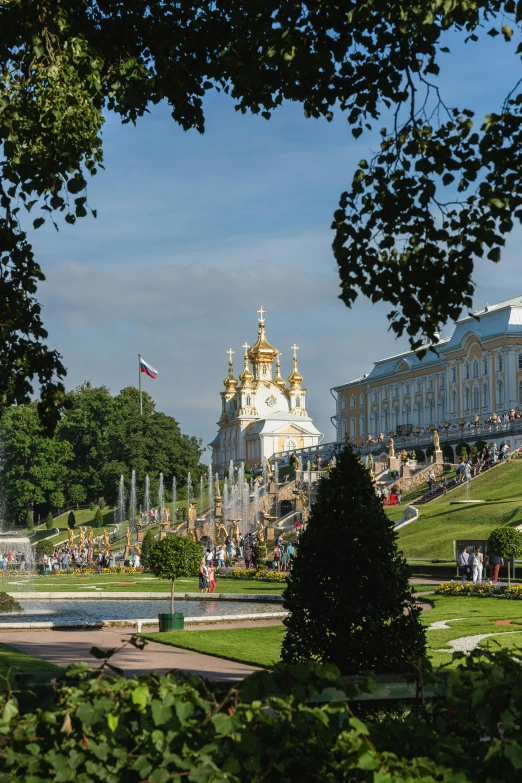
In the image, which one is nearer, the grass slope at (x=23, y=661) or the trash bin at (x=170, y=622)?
the grass slope at (x=23, y=661)

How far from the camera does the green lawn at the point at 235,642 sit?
47.5 ft

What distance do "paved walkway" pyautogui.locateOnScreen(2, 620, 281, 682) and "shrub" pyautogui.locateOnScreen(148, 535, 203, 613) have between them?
7.48 ft

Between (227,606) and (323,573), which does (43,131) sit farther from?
(227,606)

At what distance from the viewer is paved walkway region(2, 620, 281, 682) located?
12672 mm

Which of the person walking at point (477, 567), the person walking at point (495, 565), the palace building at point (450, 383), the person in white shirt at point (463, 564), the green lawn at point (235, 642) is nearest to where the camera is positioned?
the green lawn at point (235, 642)

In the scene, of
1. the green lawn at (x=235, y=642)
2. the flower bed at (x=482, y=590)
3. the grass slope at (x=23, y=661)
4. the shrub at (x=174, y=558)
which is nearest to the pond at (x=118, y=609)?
the shrub at (x=174, y=558)

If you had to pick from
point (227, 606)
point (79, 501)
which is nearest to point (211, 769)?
point (227, 606)

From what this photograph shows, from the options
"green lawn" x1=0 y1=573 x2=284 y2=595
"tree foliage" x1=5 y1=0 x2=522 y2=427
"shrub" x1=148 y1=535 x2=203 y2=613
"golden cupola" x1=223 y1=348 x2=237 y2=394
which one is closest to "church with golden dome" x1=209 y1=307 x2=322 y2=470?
"golden cupola" x1=223 y1=348 x2=237 y2=394

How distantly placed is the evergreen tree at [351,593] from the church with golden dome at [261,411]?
111746 millimetres

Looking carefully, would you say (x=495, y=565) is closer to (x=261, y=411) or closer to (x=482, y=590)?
(x=482, y=590)

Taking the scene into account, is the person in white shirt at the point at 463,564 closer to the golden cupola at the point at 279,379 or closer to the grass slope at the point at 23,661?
the grass slope at the point at 23,661

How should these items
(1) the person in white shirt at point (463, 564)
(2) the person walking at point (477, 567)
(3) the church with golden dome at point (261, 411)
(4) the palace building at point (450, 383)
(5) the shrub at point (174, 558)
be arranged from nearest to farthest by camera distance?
(5) the shrub at point (174, 558)
(2) the person walking at point (477, 567)
(1) the person in white shirt at point (463, 564)
(4) the palace building at point (450, 383)
(3) the church with golden dome at point (261, 411)

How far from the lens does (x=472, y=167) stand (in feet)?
26.3

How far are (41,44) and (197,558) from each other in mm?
13956
